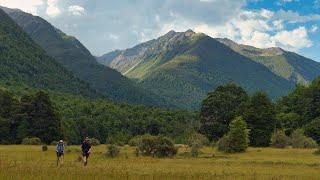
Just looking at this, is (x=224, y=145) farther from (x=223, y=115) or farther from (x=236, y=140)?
(x=223, y=115)

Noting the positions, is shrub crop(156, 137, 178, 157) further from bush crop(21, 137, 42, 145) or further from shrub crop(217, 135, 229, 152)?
bush crop(21, 137, 42, 145)

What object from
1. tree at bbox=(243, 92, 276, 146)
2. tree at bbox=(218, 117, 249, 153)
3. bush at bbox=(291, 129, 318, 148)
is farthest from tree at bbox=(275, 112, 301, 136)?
tree at bbox=(218, 117, 249, 153)

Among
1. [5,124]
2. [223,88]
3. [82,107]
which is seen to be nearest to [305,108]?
[223,88]

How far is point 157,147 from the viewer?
66.1 metres

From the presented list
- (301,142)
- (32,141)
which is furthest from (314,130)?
(32,141)

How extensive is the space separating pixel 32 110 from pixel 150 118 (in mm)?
55939

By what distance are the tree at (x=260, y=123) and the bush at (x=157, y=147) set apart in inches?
1004

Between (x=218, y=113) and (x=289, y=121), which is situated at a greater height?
(x=218, y=113)

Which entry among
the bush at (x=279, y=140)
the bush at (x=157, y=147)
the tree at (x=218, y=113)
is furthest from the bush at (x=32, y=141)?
the bush at (x=279, y=140)

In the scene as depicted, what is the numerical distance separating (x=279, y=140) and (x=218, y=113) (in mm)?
14585

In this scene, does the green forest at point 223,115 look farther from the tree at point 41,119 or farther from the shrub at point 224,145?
the shrub at point 224,145

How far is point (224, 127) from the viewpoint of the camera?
93500 mm

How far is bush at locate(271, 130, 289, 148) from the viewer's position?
83894mm

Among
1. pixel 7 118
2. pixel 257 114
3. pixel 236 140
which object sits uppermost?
pixel 257 114
